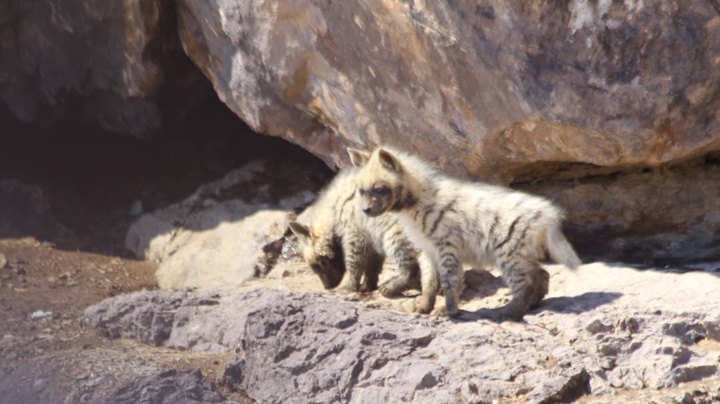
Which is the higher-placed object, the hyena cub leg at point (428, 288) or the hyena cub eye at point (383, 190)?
the hyena cub eye at point (383, 190)

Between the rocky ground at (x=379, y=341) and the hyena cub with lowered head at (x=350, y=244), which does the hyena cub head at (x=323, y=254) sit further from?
the rocky ground at (x=379, y=341)

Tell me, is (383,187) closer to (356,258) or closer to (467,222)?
(467,222)

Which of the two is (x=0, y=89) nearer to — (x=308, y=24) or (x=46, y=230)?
(x=46, y=230)

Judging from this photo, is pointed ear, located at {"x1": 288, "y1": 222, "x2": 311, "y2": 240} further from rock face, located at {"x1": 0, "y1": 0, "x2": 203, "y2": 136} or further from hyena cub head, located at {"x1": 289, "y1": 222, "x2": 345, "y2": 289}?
rock face, located at {"x1": 0, "y1": 0, "x2": 203, "y2": 136}

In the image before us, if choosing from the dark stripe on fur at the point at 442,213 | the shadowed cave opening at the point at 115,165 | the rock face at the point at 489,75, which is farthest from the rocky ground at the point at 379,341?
the shadowed cave opening at the point at 115,165

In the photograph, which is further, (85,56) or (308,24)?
(85,56)

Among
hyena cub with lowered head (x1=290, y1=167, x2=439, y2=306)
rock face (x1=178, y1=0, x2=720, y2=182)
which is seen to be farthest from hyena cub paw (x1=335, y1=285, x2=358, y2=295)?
rock face (x1=178, y1=0, x2=720, y2=182)

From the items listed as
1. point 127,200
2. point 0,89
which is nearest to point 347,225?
point 127,200
